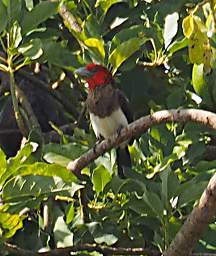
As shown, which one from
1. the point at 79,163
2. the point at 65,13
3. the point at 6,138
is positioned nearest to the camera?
the point at 79,163

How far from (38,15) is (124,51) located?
327mm

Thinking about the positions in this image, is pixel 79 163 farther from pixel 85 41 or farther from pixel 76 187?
pixel 85 41

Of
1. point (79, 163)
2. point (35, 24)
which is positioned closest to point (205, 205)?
point (79, 163)

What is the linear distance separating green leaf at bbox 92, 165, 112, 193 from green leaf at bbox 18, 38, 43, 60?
0.44m

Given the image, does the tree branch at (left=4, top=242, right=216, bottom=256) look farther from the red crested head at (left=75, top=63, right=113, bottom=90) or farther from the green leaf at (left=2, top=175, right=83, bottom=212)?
the red crested head at (left=75, top=63, right=113, bottom=90)

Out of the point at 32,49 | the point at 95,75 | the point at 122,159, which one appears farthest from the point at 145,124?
the point at 95,75

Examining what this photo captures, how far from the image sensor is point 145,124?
2.33 m

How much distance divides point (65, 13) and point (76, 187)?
899mm

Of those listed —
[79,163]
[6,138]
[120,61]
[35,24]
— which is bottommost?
[6,138]

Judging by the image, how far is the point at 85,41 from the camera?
2.67 m

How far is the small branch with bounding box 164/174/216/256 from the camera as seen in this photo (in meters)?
2.12

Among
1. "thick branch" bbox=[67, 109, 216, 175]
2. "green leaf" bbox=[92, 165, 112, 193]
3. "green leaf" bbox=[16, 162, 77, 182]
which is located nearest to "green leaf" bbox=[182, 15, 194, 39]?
"thick branch" bbox=[67, 109, 216, 175]

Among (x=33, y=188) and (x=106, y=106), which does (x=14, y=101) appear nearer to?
(x=33, y=188)

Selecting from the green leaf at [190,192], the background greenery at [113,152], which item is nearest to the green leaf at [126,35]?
the background greenery at [113,152]
